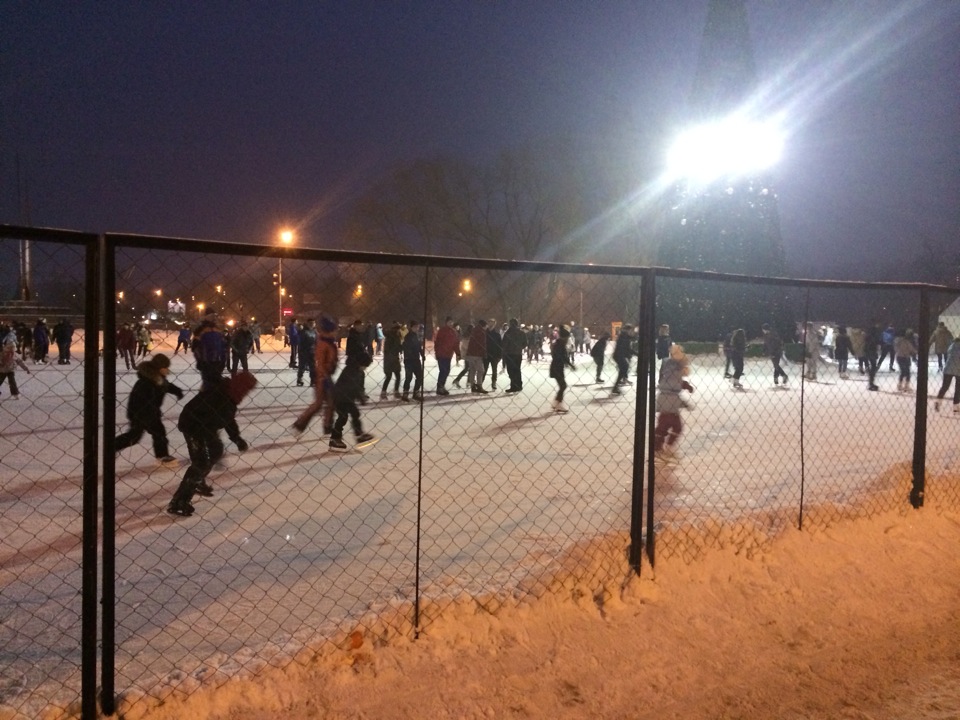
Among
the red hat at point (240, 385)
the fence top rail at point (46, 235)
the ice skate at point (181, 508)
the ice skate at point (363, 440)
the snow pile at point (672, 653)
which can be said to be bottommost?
the snow pile at point (672, 653)

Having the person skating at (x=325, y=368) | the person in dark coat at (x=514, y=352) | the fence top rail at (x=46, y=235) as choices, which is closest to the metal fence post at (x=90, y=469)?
the fence top rail at (x=46, y=235)

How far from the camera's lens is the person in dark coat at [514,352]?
1557cm

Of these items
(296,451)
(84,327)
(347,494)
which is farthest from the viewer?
(296,451)

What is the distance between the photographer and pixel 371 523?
20.2 feet

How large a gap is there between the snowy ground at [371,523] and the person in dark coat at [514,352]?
342 cm

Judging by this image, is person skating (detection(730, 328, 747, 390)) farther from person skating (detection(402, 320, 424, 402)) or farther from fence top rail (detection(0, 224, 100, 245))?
fence top rail (detection(0, 224, 100, 245))

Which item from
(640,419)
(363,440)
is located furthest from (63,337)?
(640,419)

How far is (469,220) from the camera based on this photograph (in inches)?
1645

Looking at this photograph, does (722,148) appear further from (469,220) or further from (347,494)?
(347,494)

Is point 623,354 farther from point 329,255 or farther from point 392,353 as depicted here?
point 329,255

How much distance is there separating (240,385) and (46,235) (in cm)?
280

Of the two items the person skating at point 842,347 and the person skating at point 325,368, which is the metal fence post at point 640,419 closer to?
the person skating at point 325,368

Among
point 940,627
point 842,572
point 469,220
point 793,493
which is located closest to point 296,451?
point 793,493

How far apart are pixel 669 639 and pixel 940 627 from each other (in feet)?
5.82
